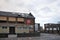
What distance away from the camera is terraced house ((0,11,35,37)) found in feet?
166

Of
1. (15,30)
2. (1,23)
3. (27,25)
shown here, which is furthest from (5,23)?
(27,25)

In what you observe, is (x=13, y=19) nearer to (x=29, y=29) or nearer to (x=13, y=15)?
(x=13, y=15)

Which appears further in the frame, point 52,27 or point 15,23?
point 52,27

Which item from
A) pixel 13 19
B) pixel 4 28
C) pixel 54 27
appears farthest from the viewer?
pixel 54 27

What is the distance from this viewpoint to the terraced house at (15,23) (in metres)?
50.5

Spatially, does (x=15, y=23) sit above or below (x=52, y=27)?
above

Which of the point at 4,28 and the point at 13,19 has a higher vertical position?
the point at 13,19

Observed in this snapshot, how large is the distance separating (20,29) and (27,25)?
355 cm

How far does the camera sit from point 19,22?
54.3m

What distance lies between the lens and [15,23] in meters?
53.1

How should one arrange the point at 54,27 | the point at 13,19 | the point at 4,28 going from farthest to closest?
1. the point at 54,27
2. the point at 13,19
3. the point at 4,28

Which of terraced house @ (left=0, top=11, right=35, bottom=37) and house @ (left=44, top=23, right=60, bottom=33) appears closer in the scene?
terraced house @ (left=0, top=11, right=35, bottom=37)

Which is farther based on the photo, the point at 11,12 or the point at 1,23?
the point at 11,12

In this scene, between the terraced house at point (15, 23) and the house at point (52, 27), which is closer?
the terraced house at point (15, 23)
